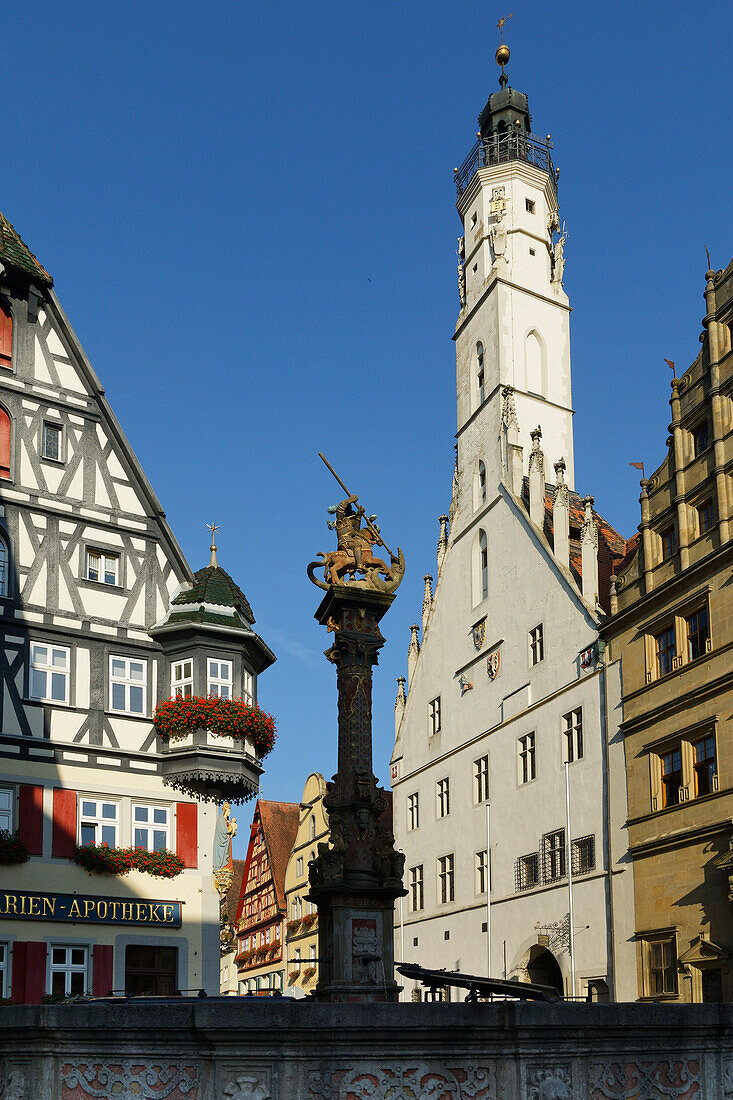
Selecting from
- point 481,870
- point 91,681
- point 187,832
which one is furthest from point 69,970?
point 481,870

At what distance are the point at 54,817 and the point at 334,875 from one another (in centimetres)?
1201

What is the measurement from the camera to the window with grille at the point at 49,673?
94.8ft

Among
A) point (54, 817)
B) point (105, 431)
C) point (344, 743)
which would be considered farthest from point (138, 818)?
point (344, 743)

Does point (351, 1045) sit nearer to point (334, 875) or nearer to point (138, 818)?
point (334, 875)

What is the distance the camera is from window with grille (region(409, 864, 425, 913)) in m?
47.1

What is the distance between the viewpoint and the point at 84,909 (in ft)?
90.7

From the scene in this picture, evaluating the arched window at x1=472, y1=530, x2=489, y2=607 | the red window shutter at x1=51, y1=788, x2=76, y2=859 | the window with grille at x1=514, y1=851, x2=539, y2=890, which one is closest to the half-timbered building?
the red window shutter at x1=51, y1=788, x2=76, y2=859

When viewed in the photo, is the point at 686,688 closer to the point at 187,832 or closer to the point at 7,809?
the point at 187,832

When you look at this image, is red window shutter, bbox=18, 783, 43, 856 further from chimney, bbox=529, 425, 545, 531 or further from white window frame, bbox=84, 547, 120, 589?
chimney, bbox=529, 425, 545, 531

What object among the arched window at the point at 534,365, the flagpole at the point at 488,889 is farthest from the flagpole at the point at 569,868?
the arched window at the point at 534,365

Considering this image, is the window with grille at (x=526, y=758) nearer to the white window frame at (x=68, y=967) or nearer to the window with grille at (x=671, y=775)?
the window with grille at (x=671, y=775)

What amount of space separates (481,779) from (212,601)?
15.1 m

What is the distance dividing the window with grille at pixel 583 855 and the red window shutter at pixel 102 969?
13290mm

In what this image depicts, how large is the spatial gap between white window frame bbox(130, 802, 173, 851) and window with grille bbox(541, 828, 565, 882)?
39.7 ft
